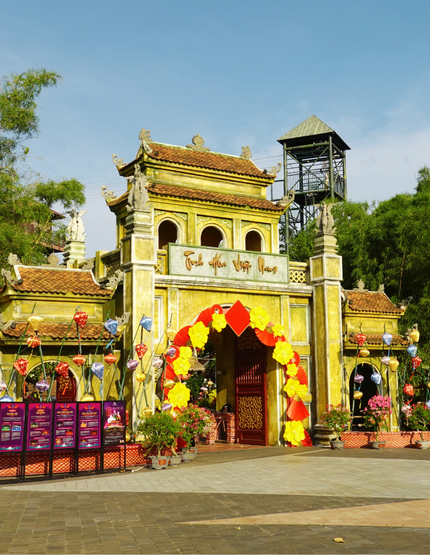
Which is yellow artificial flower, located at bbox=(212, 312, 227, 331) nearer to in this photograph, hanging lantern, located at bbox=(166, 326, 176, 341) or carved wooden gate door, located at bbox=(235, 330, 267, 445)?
hanging lantern, located at bbox=(166, 326, 176, 341)

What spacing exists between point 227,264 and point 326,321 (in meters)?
3.14

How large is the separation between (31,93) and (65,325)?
8.95 metres

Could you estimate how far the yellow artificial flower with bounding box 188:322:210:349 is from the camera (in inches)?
606

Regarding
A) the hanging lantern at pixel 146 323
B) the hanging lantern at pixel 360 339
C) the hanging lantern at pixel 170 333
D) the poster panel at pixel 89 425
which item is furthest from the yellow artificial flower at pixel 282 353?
the poster panel at pixel 89 425

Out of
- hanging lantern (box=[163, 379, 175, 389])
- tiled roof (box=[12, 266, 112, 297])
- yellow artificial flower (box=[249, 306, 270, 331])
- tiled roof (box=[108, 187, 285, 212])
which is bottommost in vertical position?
hanging lantern (box=[163, 379, 175, 389])

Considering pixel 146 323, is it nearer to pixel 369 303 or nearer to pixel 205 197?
pixel 205 197

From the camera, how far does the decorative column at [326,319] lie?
1711 cm

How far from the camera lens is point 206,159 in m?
19.2

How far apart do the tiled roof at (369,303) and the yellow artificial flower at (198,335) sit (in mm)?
5185

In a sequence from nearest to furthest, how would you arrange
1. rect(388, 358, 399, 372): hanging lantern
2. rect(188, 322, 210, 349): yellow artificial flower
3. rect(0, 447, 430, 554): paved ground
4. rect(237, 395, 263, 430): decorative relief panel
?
1. rect(0, 447, 430, 554): paved ground
2. rect(188, 322, 210, 349): yellow artificial flower
3. rect(237, 395, 263, 430): decorative relief panel
4. rect(388, 358, 399, 372): hanging lantern

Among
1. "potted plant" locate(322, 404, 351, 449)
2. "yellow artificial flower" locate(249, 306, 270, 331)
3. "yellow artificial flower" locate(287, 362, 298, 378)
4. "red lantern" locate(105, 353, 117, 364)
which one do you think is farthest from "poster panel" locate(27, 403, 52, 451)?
"potted plant" locate(322, 404, 351, 449)

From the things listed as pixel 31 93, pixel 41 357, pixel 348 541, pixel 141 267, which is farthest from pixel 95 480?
pixel 31 93

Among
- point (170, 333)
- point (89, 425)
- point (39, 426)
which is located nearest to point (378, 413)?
point (170, 333)

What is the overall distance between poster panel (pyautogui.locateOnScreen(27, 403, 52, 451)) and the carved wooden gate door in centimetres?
685
